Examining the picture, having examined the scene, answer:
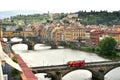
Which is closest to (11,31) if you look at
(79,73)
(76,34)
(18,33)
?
(18,33)

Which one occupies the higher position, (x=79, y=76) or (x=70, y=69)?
(x=70, y=69)

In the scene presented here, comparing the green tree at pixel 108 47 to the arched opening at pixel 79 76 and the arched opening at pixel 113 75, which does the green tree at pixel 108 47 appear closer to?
the arched opening at pixel 113 75

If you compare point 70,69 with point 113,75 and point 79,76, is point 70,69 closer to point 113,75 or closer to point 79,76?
point 79,76

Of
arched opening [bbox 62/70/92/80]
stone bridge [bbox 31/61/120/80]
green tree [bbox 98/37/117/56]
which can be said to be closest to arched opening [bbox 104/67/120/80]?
stone bridge [bbox 31/61/120/80]

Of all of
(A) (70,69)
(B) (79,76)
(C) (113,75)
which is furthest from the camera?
(C) (113,75)

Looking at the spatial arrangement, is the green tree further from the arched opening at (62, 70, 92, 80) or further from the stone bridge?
the stone bridge

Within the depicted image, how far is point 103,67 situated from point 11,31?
42.9m

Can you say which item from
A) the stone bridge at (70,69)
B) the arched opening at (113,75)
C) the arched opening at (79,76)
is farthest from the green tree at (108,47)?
the stone bridge at (70,69)

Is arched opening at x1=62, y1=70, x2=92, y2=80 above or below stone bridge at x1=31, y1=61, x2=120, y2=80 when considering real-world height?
below

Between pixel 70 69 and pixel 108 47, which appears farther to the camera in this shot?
pixel 108 47

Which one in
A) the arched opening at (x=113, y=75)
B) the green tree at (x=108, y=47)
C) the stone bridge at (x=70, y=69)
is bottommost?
the green tree at (x=108, y=47)

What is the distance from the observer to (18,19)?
330 feet

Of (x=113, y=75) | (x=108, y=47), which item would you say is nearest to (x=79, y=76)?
(x=113, y=75)

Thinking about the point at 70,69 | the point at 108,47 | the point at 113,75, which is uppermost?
the point at 70,69
